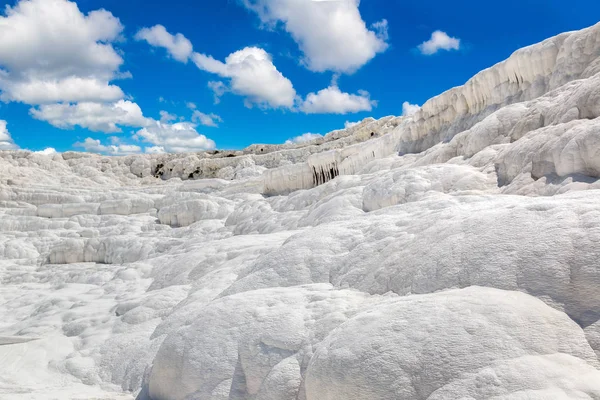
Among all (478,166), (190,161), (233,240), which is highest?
(190,161)

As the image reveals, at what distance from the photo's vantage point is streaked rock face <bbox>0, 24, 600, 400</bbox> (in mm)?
2637

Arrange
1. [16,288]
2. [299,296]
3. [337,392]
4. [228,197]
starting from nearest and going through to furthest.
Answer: [337,392] < [299,296] < [16,288] < [228,197]

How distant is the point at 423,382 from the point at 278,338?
1284mm

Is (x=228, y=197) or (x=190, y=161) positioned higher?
(x=190, y=161)

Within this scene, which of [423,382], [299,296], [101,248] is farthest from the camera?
[101,248]

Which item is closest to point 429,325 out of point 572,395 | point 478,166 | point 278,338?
point 572,395

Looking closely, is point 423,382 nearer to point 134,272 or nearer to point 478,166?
point 478,166

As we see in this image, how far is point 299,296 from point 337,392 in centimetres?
138

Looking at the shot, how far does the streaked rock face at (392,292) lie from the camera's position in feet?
8.65

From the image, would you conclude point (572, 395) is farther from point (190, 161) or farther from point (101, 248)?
point (190, 161)

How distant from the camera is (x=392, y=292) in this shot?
3.87 metres

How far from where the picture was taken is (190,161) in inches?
1351

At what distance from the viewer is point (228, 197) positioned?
1980 centimetres

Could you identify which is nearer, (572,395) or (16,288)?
(572,395)
